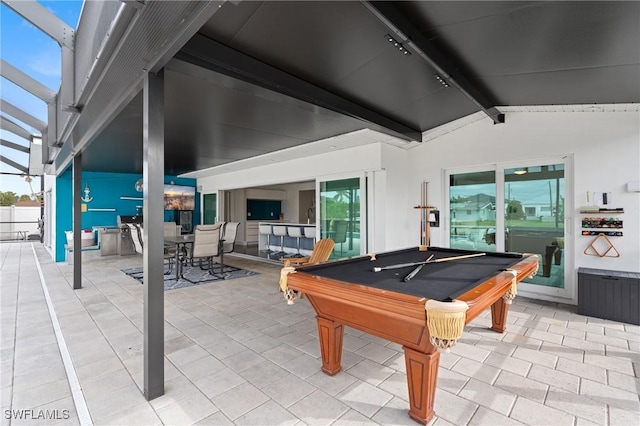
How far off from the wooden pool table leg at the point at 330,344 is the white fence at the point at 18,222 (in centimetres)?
1885

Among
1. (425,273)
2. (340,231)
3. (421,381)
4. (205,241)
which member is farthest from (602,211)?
(205,241)

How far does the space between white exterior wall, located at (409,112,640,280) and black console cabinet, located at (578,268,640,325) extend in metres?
0.37

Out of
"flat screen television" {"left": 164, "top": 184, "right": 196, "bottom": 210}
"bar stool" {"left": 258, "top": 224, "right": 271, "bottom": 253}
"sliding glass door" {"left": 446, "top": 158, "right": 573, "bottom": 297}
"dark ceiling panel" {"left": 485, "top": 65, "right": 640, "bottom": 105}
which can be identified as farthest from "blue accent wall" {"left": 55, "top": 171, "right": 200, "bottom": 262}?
"dark ceiling panel" {"left": 485, "top": 65, "right": 640, "bottom": 105}

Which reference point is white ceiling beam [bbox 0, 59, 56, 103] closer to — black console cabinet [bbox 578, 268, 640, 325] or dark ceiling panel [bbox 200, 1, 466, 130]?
dark ceiling panel [bbox 200, 1, 466, 130]

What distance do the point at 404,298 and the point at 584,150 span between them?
160 inches

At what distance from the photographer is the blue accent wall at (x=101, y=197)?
334 inches

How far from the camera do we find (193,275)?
6.12 m

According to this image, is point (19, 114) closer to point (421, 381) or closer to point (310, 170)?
point (310, 170)

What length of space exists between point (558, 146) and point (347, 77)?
326 centimetres

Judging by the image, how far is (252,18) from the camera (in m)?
2.10

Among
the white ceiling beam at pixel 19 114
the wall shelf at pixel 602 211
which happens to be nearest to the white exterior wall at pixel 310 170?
the wall shelf at pixel 602 211

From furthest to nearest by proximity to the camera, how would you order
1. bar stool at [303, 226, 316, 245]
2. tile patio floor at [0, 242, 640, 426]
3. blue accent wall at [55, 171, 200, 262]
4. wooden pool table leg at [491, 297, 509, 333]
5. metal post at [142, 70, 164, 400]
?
blue accent wall at [55, 171, 200, 262] → bar stool at [303, 226, 316, 245] → wooden pool table leg at [491, 297, 509, 333] → metal post at [142, 70, 164, 400] → tile patio floor at [0, 242, 640, 426]

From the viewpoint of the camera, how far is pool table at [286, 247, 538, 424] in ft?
5.39

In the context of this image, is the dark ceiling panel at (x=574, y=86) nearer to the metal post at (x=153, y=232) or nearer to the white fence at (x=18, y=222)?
the metal post at (x=153, y=232)
